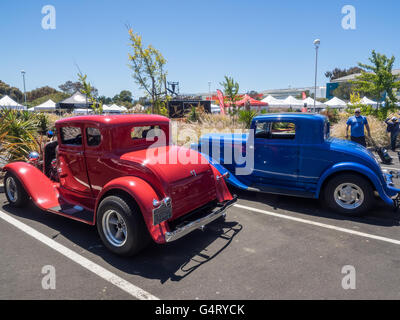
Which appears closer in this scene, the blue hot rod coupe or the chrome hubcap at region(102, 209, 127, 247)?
the chrome hubcap at region(102, 209, 127, 247)

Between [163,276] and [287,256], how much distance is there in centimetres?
164

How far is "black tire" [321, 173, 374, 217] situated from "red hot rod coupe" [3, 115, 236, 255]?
1.96m

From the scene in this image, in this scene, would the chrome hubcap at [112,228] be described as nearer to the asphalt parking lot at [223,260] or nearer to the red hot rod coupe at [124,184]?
the red hot rod coupe at [124,184]

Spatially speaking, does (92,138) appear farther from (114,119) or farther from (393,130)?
(393,130)

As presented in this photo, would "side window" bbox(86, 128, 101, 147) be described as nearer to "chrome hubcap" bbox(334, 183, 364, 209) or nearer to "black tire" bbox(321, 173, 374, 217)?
"black tire" bbox(321, 173, 374, 217)

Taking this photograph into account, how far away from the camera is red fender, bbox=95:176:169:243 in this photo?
3.32 m

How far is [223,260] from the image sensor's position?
3568 mm

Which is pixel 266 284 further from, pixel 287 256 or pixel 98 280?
pixel 98 280

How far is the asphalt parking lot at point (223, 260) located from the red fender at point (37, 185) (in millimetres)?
418

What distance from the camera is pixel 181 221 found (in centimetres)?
385

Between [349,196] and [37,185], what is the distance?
5563 mm

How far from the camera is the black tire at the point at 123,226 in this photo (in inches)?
134

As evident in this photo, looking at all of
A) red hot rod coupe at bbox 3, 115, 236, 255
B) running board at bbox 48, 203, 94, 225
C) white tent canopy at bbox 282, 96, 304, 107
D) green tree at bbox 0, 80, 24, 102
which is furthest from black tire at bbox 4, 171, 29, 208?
green tree at bbox 0, 80, 24, 102

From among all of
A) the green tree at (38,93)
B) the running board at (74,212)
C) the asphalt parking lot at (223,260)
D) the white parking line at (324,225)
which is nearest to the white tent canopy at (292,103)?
the asphalt parking lot at (223,260)
